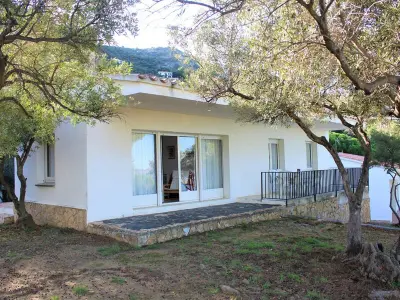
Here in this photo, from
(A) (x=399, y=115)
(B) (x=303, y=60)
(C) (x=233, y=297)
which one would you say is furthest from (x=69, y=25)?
(A) (x=399, y=115)

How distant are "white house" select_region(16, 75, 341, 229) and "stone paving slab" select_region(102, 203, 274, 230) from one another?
46 centimetres

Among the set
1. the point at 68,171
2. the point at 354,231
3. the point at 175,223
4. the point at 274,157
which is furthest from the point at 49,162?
the point at 274,157

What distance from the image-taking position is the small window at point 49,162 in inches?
412

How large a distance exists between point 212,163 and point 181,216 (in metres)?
3.30

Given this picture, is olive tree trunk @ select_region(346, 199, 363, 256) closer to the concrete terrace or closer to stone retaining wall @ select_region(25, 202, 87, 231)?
the concrete terrace

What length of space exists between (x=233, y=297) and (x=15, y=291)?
273 centimetres

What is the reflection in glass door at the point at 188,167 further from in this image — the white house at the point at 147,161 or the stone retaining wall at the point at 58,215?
the stone retaining wall at the point at 58,215

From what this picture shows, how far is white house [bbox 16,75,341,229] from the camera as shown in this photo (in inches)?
347

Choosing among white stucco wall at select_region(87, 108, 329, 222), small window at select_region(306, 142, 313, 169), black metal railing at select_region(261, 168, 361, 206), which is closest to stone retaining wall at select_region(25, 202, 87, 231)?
white stucco wall at select_region(87, 108, 329, 222)

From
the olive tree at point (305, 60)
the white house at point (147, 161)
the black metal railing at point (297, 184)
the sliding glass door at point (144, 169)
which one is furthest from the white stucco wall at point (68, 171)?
the black metal railing at point (297, 184)

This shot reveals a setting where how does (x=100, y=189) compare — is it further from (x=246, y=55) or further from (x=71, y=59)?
(x=246, y=55)

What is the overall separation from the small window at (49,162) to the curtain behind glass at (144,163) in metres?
2.37

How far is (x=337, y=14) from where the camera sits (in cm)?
488

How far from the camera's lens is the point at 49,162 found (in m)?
10.6
